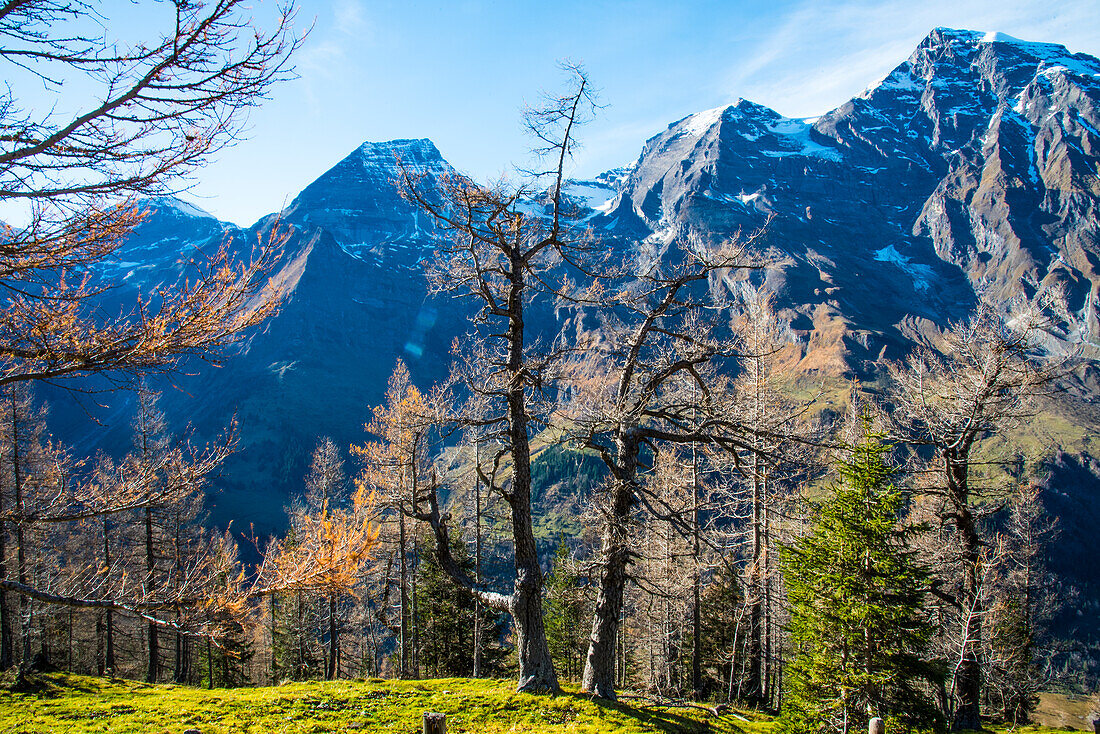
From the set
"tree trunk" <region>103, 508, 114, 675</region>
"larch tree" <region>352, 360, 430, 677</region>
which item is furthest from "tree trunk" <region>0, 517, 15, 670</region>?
"larch tree" <region>352, 360, 430, 677</region>

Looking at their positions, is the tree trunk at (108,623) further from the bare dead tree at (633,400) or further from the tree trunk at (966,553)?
the tree trunk at (966,553)

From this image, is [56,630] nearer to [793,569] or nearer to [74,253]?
[74,253]

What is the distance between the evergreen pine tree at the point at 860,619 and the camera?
32.3 ft

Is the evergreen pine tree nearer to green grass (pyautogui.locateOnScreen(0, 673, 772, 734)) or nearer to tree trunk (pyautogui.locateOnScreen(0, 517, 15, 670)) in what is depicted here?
green grass (pyautogui.locateOnScreen(0, 673, 772, 734))

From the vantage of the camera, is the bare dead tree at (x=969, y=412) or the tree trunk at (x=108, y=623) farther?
the tree trunk at (x=108, y=623)

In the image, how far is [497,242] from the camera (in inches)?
377

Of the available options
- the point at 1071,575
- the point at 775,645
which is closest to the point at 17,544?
the point at 775,645

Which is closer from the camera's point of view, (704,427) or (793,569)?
(704,427)

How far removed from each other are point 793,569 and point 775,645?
51.5ft

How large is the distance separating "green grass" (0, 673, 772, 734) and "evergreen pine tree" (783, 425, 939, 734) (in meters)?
2.29

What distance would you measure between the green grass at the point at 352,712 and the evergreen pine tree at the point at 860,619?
229 cm

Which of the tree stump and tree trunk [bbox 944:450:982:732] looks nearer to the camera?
the tree stump

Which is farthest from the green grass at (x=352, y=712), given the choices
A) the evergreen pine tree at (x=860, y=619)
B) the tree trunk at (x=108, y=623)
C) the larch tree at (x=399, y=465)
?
the tree trunk at (x=108, y=623)

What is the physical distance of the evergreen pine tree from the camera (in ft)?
32.3
